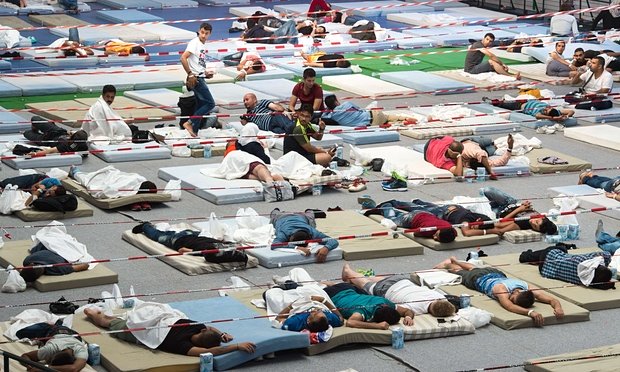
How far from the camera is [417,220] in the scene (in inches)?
467

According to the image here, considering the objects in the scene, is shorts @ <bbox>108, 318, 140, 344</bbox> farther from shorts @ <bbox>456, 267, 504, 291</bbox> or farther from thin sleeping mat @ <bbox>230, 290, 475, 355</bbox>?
shorts @ <bbox>456, 267, 504, 291</bbox>

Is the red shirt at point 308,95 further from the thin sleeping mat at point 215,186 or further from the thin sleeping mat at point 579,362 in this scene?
the thin sleeping mat at point 579,362

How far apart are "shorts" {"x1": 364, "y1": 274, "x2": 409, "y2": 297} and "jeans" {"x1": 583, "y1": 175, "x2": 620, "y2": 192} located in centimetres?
391

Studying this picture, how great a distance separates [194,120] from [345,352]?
6.55 meters

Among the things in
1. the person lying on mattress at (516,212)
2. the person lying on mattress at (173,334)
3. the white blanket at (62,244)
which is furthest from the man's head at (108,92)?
the person lying on mattress at (173,334)

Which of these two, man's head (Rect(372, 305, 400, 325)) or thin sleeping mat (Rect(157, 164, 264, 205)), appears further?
thin sleeping mat (Rect(157, 164, 264, 205))

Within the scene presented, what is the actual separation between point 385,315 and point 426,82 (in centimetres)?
962

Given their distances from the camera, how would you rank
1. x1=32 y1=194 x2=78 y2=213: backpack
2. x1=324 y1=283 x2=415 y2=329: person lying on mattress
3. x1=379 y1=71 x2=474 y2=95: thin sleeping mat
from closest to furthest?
x1=324 y1=283 x2=415 y2=329: person lying on mattress
x1=32 y1=194 x2=78 y2=213: backpack
x1=379 y1=71 x2=474 y2=95: thin sleeping mat

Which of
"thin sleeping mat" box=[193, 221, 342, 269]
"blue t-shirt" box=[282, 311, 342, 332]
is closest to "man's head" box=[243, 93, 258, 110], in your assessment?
"thin sleeping mat" box=[193, 221, 342, 269]

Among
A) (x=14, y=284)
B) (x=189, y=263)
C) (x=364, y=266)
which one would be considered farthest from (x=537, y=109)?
(x=14, y=284)

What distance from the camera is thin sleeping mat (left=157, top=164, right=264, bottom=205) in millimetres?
12812

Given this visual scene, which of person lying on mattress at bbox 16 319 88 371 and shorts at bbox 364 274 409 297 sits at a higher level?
person lying on mattress at bbox 16 319 88 371

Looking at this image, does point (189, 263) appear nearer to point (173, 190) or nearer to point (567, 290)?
point (173, 190)

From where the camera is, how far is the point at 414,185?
1374 cm
